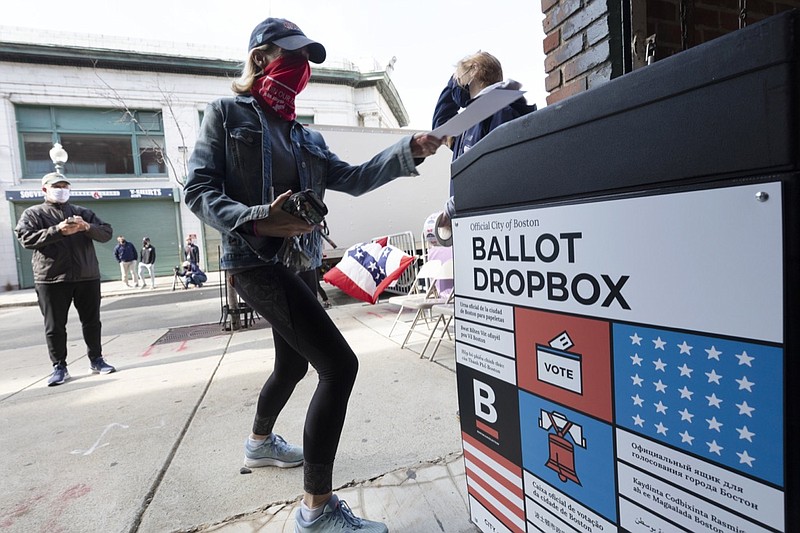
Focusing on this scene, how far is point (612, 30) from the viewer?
210 centimetres

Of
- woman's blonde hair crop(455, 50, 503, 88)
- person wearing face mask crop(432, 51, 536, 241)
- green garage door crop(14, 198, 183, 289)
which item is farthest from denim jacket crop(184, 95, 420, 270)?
green garage door crop(14, 198, 183, 289)

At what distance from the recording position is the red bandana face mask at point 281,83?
5.73 feet

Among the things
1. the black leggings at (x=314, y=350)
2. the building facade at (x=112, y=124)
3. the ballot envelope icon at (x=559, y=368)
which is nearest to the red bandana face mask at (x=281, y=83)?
the black leggings at (x=314, y=350)

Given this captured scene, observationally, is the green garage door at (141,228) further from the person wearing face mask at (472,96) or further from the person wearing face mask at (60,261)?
the person wearing face mask at (472,96)

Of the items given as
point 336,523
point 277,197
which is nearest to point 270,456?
point 336,523

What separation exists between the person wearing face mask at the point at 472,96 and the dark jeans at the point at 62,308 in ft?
12.8

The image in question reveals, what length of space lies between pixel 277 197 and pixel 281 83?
49 centimetres

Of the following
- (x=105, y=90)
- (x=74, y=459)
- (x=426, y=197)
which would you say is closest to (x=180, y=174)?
(x=105, y=90)

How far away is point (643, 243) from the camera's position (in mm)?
756

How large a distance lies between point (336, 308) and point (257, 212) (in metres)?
6.51

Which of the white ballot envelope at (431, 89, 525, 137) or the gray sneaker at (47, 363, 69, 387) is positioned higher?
the white ballot envelope at (431, 89, 525, 137)

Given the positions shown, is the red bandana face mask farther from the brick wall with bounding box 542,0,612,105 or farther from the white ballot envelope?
the brick wall with bounding box 542,0,612,105

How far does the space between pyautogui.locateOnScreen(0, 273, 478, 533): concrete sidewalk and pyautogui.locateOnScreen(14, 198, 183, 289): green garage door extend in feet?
51.3

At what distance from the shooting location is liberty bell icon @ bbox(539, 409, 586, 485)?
0.93 meters
